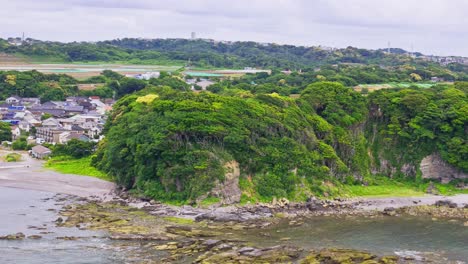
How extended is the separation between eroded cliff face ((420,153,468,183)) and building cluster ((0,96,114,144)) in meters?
31.4

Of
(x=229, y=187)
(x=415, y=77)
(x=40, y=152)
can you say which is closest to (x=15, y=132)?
(x=40, y=152)

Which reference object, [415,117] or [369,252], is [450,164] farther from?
[369,252]

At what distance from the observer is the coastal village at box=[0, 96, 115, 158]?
63719 mm

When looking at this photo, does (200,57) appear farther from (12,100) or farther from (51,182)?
(51,182)

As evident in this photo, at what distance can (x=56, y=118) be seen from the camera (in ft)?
241

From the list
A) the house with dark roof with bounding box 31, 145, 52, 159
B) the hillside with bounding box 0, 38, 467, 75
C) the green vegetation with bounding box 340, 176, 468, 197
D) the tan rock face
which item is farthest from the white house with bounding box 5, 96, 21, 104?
the green vegetation with bounding box 340, 176, 468, 197

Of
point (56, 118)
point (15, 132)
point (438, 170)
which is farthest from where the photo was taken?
point (56, 118)

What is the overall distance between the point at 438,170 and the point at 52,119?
131 ft

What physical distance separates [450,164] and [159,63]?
9928 cm

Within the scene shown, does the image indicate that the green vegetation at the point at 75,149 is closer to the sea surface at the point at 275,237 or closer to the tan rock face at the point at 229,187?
the sea surface at the point at 275,237

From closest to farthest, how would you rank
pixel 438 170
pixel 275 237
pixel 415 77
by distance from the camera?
1. pixel 275 237
2. pixel 438 170
3. pixel 415 77

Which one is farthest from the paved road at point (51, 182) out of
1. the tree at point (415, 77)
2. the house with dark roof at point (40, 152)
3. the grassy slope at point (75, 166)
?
the tree at point (415, 77)

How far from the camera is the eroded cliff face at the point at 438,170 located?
51.1m

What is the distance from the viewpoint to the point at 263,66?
5645 inches
